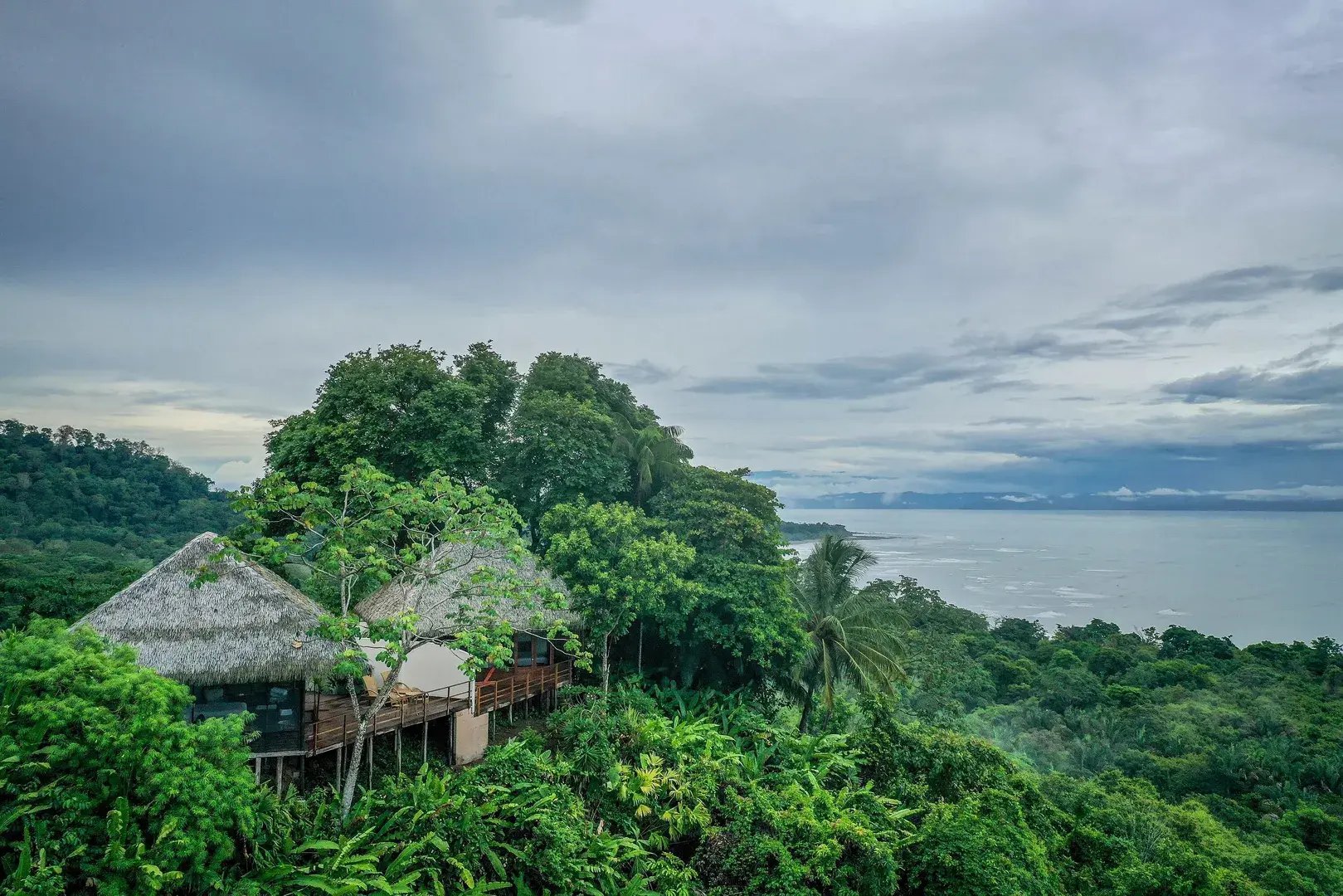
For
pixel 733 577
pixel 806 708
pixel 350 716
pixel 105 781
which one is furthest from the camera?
pixel 806 708

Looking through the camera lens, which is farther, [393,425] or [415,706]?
[393,425]

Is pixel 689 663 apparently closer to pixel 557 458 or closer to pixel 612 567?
pixel 612 567

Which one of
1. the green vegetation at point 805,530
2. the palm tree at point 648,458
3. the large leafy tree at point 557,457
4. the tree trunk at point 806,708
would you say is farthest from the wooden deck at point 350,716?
the green vegetation at point 805,530

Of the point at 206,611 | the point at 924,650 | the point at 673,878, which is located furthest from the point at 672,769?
the point at 924,650

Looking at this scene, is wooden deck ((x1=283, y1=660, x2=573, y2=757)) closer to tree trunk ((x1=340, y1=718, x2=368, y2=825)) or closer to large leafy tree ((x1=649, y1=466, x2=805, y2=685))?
tree trunk ((x1=340, y1=718, x2=368, y2=825))

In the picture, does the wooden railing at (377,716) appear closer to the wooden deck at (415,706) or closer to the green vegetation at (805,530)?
the wooden deck at (415,706)

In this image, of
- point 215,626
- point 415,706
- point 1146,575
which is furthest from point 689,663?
point 1146,575
